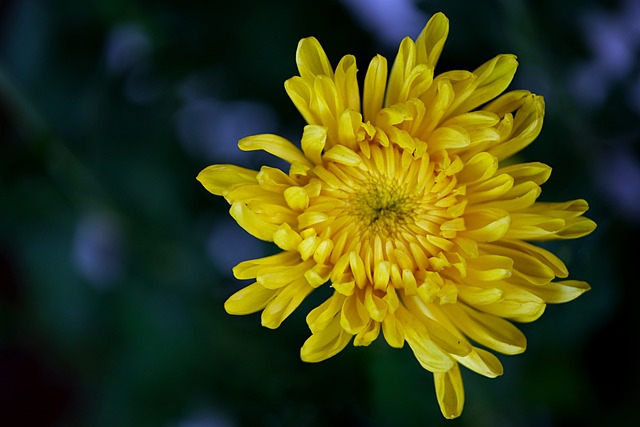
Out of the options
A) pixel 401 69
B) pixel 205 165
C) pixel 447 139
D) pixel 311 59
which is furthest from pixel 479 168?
pixel 205 165

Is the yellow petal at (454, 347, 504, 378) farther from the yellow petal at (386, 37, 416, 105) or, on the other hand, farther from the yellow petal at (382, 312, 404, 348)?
the yellow petal at (386, 37, 416, 105)

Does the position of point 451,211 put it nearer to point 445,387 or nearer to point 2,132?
point 445,387

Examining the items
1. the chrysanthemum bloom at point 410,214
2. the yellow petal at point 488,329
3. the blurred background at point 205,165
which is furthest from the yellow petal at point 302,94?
the blurred background at point 205,165

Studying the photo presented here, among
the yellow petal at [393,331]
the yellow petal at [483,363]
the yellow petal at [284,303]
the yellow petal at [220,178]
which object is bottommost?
the yellow petal at [483,363]

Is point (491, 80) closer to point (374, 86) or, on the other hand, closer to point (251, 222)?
point (374, 86)

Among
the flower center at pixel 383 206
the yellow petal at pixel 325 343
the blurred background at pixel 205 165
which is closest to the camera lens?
the yellow petal at pixel 325 343

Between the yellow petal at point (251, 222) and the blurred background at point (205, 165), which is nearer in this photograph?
the yellow petal at point (251, 222)

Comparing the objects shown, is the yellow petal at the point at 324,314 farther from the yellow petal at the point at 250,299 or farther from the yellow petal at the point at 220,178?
the yellow petal at the point at 220,178
